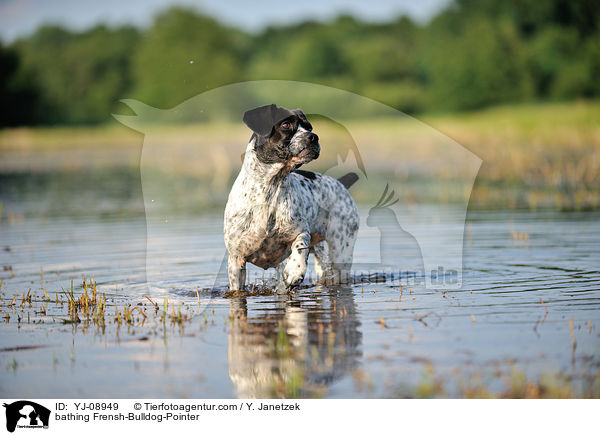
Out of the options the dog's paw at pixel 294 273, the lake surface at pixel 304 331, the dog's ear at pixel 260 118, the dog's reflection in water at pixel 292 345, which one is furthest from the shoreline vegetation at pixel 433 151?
the dog's reflection in water at pixel 292 345

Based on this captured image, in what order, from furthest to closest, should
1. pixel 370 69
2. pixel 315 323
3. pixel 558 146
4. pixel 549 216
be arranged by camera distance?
pixel 370 69, pixel 558 146, pixel 549 216, pixel 315 323

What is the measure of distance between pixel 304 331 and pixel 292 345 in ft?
1.64

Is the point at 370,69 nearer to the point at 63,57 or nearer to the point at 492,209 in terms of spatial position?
the point at 63,57

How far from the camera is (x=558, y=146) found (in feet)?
102

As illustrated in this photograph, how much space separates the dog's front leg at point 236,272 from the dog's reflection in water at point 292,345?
0.84 ft

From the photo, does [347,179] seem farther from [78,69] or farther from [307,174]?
[78,69]

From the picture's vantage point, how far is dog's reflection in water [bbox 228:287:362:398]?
19.3 ft

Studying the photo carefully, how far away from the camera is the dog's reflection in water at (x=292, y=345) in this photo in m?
5.89

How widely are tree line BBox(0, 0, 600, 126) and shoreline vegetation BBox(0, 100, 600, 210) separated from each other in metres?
2.38

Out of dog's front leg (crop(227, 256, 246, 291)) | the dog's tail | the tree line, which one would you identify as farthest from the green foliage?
dog's front leg (crop(227, 256, 246, 291))

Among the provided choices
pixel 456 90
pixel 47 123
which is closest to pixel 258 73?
pixel 456 90

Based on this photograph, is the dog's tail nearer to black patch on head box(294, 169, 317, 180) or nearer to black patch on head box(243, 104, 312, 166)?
black patch on head box(294, 169, 317, 180)

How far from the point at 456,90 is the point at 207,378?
6136cm
